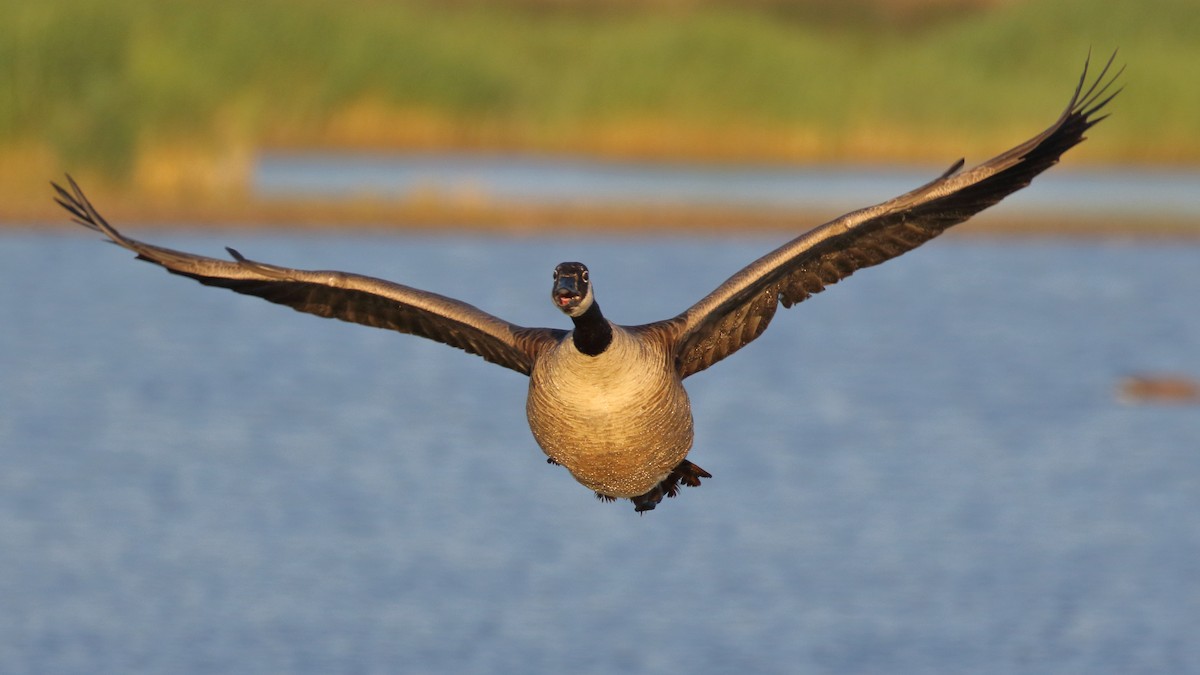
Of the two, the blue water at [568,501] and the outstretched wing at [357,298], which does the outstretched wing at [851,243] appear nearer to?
the outstretched wing at [357,298]

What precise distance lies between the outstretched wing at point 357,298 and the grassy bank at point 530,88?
2672 centimetres

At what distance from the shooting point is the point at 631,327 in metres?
10.2

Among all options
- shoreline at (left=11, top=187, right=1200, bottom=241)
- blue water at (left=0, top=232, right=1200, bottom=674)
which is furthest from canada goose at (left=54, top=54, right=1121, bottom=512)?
shoreline at (left=11, top=187, right=1200, bottom=241)

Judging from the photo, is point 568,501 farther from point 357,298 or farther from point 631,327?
point 631,327

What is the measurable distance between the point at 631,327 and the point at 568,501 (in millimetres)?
13579

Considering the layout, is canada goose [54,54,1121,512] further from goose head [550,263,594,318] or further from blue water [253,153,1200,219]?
blue water [253,153,1200,219]

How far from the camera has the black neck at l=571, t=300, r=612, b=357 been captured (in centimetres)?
932

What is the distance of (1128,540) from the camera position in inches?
876

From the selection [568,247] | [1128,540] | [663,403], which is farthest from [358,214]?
[663,403]

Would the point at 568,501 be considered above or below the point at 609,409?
above

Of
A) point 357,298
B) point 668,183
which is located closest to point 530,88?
point 668,183

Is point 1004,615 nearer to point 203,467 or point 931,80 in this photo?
point 203,467

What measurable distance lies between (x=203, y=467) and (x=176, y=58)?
54.1 feet

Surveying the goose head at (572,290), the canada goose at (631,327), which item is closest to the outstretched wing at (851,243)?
the canada goose at (631,327)
